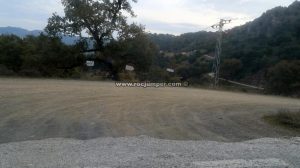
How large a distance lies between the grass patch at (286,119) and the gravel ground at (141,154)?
2.98m

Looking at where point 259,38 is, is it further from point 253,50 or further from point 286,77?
point 286,77

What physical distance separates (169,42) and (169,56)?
29.4 ft

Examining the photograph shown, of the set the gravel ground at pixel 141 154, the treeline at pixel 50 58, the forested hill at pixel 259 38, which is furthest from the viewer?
the forested hill at pixel 259 38

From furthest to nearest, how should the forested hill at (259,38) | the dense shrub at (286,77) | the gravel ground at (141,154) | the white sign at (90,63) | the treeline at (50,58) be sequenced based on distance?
1. the forested hill at (259,38)
2. the dense shrub at (286,77)
3. the white sign at (90,63)
4. the treeline at (50,58)
5. the gravel ground at (141,154)

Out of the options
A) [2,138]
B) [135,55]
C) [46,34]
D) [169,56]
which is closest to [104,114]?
[2,138]

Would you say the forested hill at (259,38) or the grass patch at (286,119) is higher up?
the forested hill at (259,38)

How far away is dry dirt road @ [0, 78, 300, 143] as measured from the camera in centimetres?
949

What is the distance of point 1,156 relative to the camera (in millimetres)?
6855

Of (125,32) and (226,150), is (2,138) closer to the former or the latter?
(226,150)

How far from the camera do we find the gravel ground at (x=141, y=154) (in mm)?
6746

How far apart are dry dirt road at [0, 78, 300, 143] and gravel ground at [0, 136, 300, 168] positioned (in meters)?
0.70

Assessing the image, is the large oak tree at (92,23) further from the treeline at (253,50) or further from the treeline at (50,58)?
the treeline at (253,50)

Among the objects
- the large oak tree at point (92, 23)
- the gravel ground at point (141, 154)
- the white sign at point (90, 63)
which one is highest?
the large oak tree at point (92, 23)

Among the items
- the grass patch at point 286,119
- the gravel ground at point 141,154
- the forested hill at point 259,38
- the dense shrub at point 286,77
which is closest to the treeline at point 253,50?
the forested hill at point 259,38
